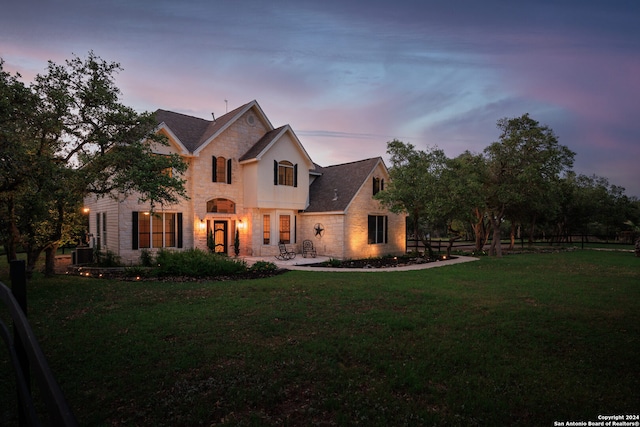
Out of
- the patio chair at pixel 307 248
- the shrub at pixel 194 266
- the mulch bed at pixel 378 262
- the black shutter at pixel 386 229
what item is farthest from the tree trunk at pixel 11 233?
the black shutter at pixel 386 229

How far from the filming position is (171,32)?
40.8 feet

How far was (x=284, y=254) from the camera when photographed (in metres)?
18.8

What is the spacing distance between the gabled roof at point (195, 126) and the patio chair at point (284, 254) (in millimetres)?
7134

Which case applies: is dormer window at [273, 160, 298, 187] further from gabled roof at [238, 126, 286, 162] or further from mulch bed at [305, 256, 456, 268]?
mulch bed at [305, 256, 456, 268]

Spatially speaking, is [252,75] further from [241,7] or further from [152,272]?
[152,272]

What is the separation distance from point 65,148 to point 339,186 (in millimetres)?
14295

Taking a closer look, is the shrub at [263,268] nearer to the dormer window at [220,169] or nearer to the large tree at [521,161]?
the dormer window at [220,169]

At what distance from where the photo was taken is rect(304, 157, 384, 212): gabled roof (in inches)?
786

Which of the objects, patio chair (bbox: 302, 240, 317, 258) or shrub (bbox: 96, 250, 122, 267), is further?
patio chair (bbox: 302, 240, 317, 258)

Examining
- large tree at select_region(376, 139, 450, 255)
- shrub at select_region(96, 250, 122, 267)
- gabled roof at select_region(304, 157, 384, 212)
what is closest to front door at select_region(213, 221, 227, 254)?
shrub at select_region(96, 250, 122, 267)

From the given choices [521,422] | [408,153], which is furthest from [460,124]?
[521,422]

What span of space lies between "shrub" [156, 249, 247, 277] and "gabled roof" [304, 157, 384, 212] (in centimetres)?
791

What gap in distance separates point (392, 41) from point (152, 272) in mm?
12504

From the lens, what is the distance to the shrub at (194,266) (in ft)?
41.8
